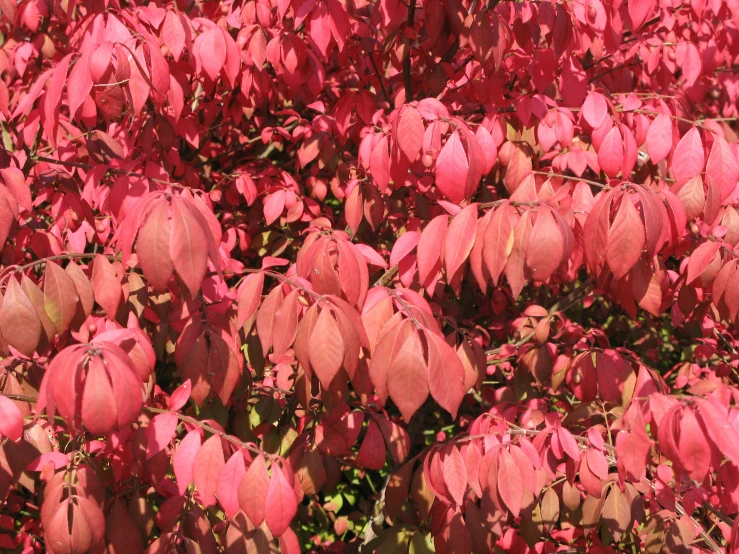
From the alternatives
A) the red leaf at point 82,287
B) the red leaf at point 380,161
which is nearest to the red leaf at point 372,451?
the red leaf at point 380,161

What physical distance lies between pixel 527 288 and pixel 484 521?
201 centimetres

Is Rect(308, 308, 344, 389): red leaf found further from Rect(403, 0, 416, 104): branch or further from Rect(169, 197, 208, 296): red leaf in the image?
Rect(403, 0, 416, 104): branch

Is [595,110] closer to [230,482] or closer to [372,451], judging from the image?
[372,451]

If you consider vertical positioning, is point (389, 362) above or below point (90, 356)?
below

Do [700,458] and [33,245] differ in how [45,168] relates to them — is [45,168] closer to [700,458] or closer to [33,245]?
[33,245]

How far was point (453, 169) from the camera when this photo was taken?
5.18 feet

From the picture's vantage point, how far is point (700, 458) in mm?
1124

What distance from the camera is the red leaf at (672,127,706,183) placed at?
174 cm

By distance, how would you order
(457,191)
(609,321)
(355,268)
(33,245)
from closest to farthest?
(355,268), (457,191), (33,245), (609,321)

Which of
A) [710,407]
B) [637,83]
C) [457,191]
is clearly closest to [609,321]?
[637,83]

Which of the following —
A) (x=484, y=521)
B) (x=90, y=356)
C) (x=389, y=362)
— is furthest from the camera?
(x=484, y=521)

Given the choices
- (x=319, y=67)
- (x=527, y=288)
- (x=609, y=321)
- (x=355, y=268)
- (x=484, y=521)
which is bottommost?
(x=609, y=321)

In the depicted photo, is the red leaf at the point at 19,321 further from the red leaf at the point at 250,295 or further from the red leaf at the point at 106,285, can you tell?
the red leaf at the point at 250,295

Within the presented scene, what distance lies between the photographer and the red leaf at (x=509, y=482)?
4.96ft
